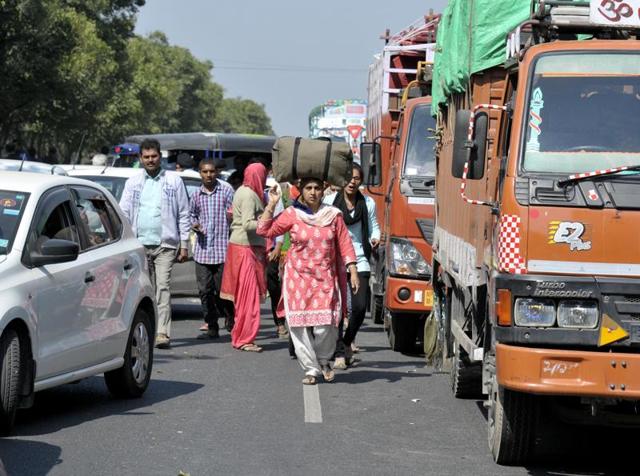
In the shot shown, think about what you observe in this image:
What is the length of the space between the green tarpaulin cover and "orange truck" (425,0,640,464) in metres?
0.03

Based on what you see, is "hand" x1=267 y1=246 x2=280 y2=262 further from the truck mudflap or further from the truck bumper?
the truck mudflap

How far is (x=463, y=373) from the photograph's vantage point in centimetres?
1082

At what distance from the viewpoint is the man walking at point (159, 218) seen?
1425 centimetres

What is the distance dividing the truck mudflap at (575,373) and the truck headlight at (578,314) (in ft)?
0.49

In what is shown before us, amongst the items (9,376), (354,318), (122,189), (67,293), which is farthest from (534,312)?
(122,189)

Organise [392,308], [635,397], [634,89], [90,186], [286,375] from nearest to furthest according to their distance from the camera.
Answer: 1. [635,397]
2. [634,89]
3. [90,186]
4. [286,375]
5. [392,308]

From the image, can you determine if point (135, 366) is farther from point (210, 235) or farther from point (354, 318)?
point (210, 235)

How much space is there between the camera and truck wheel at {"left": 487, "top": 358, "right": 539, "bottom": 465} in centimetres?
803

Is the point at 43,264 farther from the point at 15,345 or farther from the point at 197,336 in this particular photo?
the point at 197,336

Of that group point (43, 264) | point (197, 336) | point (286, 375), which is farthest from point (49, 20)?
point (43, 264)

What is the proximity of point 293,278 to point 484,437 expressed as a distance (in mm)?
2950

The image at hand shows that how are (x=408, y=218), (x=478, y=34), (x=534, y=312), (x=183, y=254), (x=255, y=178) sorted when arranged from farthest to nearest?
(x=255, y=178)
(x=183, y=254)
(x=408, y=218)
(x=478, y=34)
(x=534, y=312)

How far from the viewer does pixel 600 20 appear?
809cm

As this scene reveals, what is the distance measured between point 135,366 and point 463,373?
247 cm
